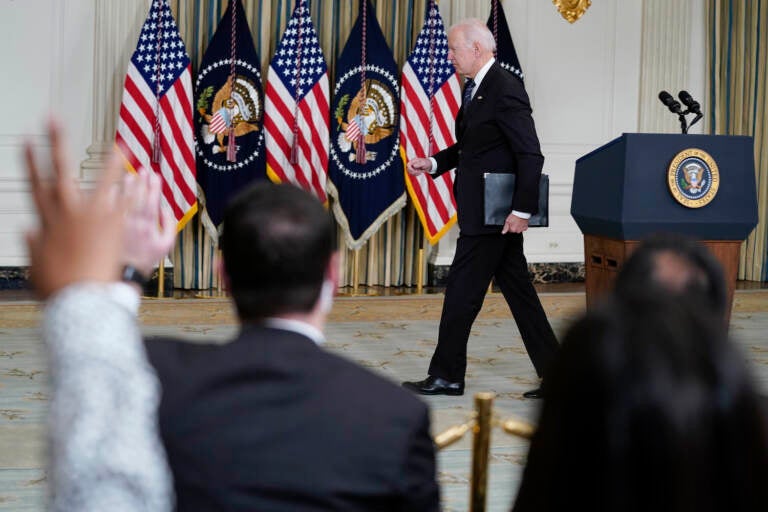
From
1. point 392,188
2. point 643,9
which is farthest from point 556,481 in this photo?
point 643,9

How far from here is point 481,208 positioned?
5027mm

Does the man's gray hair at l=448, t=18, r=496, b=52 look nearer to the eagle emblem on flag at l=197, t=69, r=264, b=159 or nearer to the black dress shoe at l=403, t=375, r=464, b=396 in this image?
the black dress shoe at l=403, t=375, r=464, b=396

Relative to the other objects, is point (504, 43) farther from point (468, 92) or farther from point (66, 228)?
point (66, 228)

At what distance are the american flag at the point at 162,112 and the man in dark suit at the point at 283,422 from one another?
641 centimetres

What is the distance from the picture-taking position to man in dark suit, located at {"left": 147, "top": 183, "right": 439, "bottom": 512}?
1.34 m

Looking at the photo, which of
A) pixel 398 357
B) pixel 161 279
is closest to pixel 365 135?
pixel 161 279

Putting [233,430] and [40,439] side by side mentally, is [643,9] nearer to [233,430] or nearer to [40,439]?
[40,439]

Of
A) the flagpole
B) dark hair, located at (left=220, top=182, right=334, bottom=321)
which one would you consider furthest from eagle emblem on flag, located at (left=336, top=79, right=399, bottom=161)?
Answer: dark hair, located at (left=220, top=182, right=334, bottom=321)

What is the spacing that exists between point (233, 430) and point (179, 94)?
6720 mm

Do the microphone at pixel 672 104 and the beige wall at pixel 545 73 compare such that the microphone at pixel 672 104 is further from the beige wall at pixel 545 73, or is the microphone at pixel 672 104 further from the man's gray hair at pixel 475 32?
the beige wall at pixel 545 73

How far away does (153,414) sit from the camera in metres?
1.08

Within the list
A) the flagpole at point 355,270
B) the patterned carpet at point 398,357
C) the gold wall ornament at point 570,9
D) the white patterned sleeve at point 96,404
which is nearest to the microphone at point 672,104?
the patterned carpet at point 398,357

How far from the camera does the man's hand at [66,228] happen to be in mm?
1003

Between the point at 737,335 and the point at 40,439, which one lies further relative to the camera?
the point at 737,335
